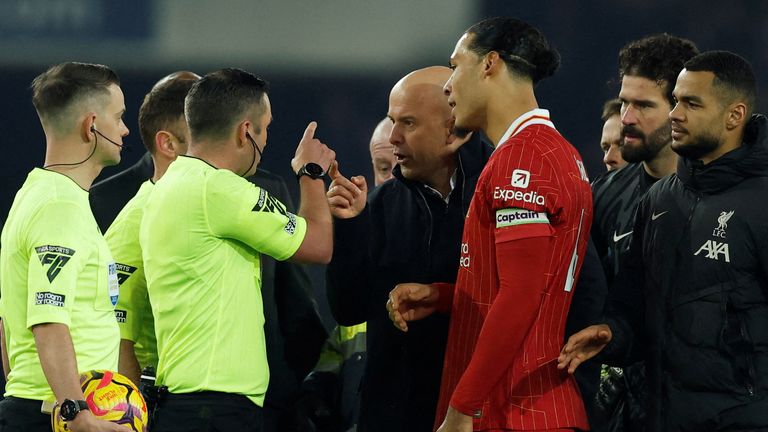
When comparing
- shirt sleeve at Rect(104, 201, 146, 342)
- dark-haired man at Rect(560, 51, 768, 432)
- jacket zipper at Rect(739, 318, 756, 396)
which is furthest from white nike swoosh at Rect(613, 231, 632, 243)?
shirt sleeve at Rect(104, 201, 146, 342)

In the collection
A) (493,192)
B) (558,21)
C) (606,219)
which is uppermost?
(558,21)

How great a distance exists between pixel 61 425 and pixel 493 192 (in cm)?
116

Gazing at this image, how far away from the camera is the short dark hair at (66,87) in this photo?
110 inches

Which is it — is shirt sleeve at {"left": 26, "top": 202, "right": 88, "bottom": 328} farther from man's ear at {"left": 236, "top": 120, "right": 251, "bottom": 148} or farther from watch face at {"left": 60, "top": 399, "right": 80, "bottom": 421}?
man's ear at {"left": 236, "top": 120, "right": 251, "bottom": 148}

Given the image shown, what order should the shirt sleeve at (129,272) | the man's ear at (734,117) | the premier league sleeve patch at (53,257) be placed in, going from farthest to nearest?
the shirt sleeve at (129,272) < the man's ear at (734,117) < the premier league sleeve patch at (53,257)

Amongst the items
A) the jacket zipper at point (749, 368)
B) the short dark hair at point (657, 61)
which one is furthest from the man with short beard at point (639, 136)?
the jacket zipper at point (749, 368)

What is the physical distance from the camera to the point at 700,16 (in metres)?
5.39

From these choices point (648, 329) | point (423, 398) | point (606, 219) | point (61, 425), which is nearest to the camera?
point (61, 425)

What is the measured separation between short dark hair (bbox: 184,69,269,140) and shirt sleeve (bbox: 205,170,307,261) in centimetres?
16

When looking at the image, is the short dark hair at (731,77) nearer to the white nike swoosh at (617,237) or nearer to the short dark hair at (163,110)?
the white nike swoosh at (617,237)

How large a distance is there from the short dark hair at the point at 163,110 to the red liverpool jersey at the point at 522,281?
3.91ft

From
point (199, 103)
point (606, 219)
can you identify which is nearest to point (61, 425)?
point (199, 103)

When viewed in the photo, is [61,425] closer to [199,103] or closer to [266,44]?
[199,103]

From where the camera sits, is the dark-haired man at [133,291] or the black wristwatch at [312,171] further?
the dark-haired man at [133,291]
